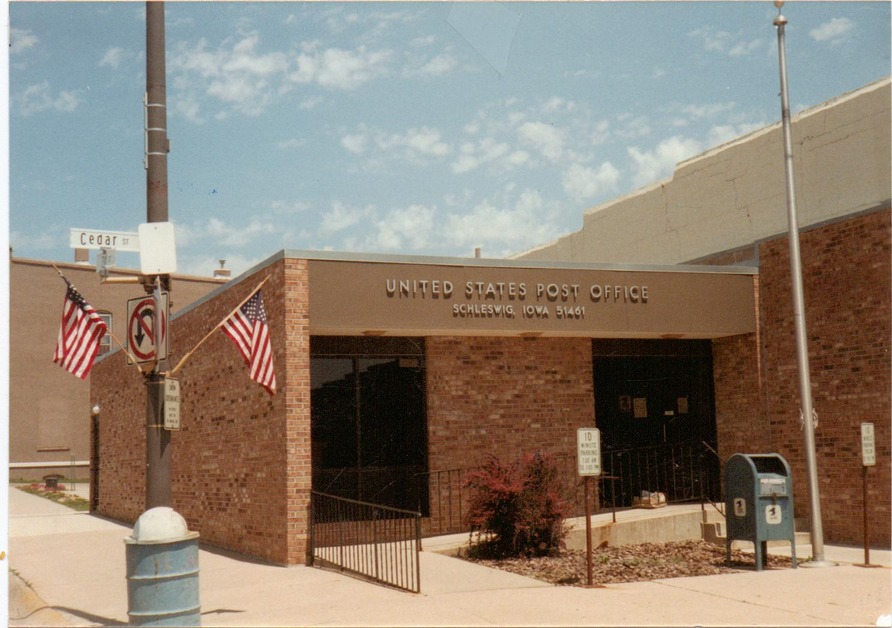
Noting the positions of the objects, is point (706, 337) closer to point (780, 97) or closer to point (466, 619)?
point (780, 97)

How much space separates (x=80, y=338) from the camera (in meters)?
9.80

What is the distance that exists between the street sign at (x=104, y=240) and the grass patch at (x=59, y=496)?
2058 centimetres

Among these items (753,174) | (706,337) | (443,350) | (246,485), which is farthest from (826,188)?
(246,485)

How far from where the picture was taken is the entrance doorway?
48.5ft

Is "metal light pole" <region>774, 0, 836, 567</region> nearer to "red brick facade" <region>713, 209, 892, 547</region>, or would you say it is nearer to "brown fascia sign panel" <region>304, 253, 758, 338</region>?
"red brick facade" <region>713, 209, 892, 547</region>

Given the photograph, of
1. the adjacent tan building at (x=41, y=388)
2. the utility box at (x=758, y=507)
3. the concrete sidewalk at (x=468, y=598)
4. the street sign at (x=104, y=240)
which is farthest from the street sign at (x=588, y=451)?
the adjacent tan building at (x=41, y=388)

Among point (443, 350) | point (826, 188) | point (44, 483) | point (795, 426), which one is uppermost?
point (826, 188)

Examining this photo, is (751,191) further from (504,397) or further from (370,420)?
(370,420)

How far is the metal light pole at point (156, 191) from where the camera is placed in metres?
8.79

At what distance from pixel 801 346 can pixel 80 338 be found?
31.9 feet

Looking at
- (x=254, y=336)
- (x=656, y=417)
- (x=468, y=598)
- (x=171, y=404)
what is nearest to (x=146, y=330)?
(x=171, y=404)

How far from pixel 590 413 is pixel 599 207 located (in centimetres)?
1081

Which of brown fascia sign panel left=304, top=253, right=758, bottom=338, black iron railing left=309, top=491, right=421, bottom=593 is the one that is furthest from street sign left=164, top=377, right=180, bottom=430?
brown fascia sign panel left=304, top=253, right=758, bottom=338

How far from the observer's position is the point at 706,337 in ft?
57.5
